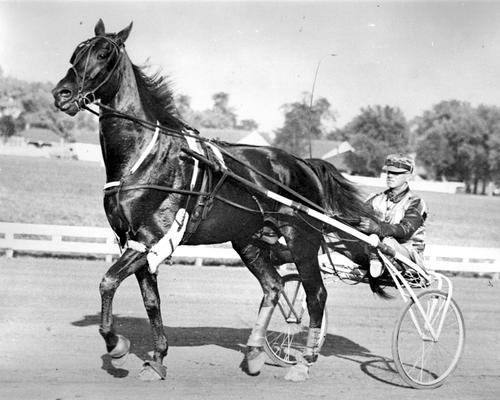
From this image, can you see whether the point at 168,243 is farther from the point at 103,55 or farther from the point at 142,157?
the point at 103,55

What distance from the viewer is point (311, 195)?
5727 millimetres

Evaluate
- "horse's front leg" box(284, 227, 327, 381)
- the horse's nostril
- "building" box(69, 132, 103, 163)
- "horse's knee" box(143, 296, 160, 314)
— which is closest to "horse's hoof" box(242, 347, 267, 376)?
"horse's front leg" box(284, 227, 327, 381)

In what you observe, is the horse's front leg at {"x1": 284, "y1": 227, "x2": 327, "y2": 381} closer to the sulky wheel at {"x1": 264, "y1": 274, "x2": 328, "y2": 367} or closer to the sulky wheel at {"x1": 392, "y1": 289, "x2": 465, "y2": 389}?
the sulky wheel at {"x1": 264, "y1": 274, "x2": 328, "y2": 367}

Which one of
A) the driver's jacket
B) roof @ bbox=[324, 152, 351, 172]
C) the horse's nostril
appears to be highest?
→ the horse's nostril

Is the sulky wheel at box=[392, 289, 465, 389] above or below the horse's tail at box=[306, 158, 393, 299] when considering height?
below

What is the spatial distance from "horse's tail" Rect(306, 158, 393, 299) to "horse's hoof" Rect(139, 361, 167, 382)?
203 cm

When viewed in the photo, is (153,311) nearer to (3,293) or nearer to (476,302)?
(3,293)

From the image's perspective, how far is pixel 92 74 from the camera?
4.52 m

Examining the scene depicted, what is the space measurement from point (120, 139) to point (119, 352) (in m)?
1.47

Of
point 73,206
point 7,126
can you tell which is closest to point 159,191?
point 73,206

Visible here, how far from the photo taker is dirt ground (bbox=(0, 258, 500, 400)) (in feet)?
15.2

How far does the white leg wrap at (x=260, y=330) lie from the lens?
5270 mm

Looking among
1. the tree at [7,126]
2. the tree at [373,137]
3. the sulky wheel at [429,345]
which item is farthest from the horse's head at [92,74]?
the tree at [373,137]

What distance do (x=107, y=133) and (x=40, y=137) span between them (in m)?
20.6
